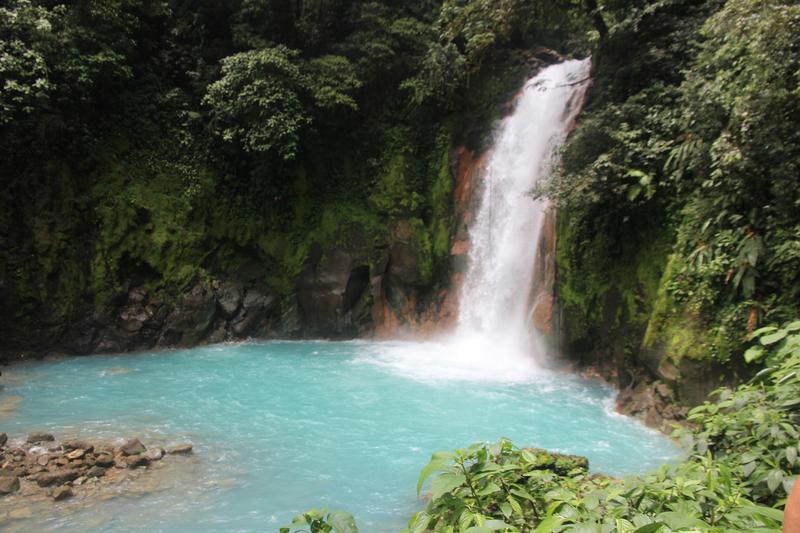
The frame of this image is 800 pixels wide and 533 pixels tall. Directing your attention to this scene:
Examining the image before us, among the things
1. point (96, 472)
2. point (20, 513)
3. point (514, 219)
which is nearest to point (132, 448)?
point (96, 472)

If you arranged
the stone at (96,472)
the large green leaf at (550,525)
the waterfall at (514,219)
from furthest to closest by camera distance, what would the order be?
A: the waterfall at (514,219) < the stone at (96,472) < the large green leaf at (550,525)

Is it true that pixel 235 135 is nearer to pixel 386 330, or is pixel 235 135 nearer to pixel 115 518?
pixel 386 330

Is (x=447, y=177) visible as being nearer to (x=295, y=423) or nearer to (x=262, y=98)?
(x=262, y=98)

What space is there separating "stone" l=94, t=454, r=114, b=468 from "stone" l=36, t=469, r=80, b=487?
25 cm

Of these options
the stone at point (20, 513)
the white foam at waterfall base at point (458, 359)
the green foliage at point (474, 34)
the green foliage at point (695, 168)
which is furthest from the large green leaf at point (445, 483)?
the green foliage at point (474, 34)

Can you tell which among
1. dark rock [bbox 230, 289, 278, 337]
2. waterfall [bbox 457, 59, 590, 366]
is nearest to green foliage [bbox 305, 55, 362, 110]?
waterfall [bbox 457, 59, 590, 366]

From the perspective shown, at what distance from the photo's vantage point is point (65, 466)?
590cm

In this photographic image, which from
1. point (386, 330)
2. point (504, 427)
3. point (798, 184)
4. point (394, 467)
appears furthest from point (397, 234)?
point (798, 184)

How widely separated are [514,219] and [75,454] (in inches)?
396

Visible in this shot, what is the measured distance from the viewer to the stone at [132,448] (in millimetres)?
6297

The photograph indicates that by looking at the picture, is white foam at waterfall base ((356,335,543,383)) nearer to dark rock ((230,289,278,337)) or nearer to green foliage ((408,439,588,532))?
dark rock ((230,289,278,337))

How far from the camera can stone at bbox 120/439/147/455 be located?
630cm

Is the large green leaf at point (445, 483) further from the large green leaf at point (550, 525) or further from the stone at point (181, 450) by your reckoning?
the stone at point (181, 450)

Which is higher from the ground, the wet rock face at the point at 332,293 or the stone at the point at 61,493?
the wet rock face at the point at 332,293
